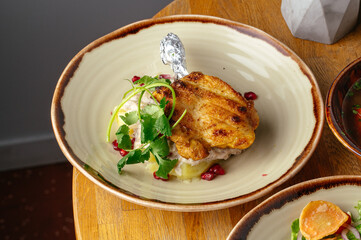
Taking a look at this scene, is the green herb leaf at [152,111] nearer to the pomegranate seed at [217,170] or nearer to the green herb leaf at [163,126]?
the green herb leaf at [163,126]

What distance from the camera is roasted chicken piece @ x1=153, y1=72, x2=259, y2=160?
64.8 inches

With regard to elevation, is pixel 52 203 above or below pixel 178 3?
below

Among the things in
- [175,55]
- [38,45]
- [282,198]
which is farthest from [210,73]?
[38,45]

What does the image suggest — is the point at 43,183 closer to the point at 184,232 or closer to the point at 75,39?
the point at 75,39

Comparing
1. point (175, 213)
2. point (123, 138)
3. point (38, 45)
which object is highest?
point (123, 138)

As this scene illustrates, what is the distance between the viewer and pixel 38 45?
10.3 ft

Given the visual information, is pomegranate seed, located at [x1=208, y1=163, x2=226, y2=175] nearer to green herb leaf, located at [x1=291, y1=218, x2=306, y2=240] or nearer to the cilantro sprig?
the cilantro sprig

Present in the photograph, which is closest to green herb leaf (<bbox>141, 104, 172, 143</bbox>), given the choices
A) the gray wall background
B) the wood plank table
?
the wood plank table

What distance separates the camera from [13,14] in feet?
9.75

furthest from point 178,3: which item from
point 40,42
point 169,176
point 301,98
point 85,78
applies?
point 40,42

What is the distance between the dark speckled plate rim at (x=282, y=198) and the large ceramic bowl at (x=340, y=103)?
110mm

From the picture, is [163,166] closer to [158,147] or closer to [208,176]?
[158,147]

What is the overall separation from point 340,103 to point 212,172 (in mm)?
558

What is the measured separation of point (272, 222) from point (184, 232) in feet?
1.20
